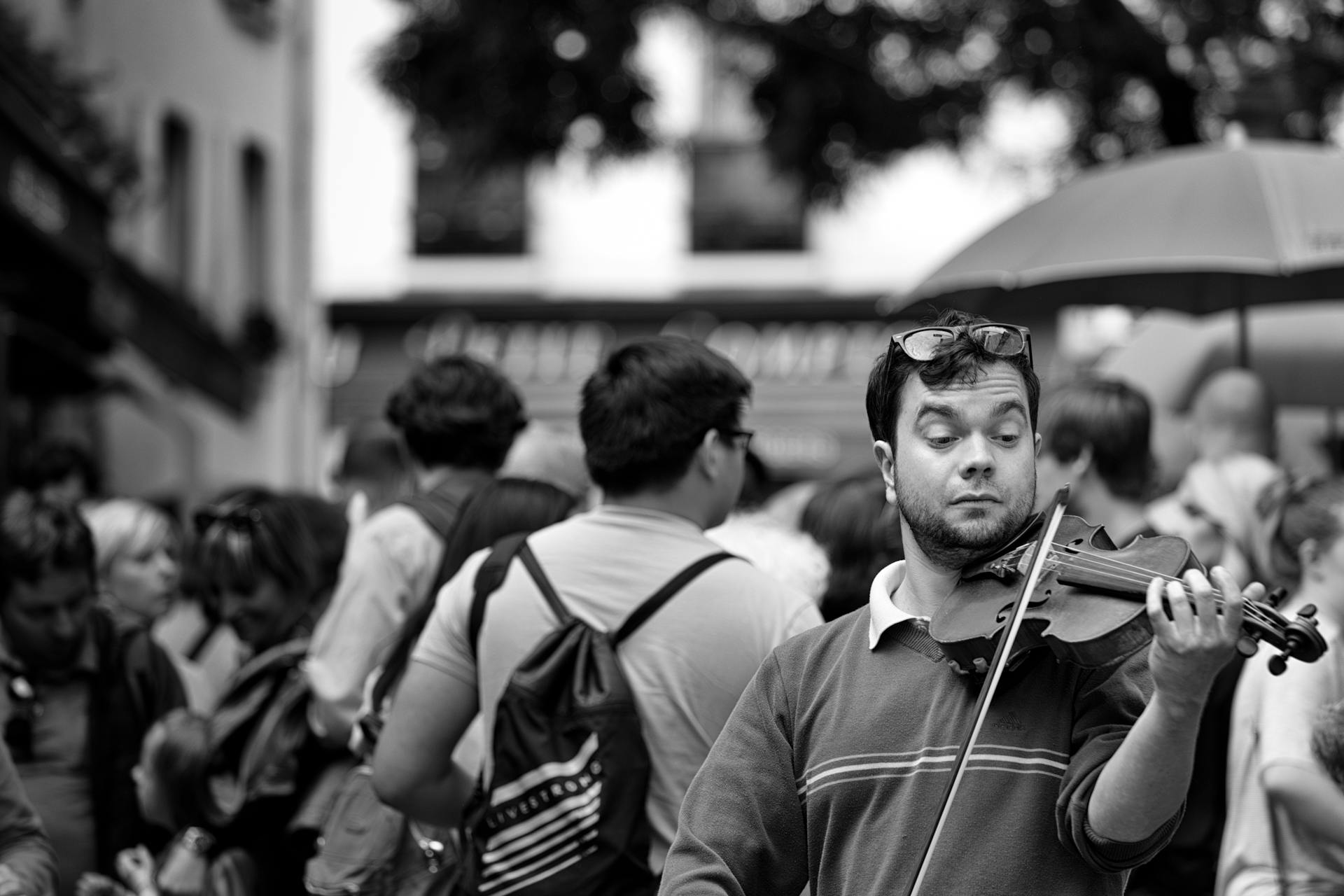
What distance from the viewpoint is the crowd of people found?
2246 mm

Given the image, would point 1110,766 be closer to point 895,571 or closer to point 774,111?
point 895,571

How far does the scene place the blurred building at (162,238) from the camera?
905cm

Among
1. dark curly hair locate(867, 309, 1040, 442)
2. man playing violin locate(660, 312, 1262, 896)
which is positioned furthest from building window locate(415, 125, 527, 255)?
man playing violin locate(660, 312, 1262, 896)

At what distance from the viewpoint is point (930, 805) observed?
7.36 feet

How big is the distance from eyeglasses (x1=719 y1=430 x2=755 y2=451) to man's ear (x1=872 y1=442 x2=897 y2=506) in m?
0.91

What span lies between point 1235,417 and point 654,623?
2.84 m

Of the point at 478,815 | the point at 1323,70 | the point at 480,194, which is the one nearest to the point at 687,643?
the point at 478,815

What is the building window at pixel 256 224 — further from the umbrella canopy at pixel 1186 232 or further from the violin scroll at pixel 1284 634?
the violin scroll at pixel 1284 634

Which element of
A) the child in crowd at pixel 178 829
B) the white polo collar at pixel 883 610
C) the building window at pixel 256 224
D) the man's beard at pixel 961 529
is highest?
the building window at pixel 256 224

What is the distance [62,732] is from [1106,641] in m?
3.11

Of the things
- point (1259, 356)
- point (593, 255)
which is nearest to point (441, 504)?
point (1259, 356)

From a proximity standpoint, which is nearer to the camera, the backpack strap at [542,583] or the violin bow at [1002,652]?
the violin bow at [1002,652]

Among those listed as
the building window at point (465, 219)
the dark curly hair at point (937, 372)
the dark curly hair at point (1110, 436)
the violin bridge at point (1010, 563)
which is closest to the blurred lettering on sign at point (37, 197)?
the dark curly hair at point (1110, 436)

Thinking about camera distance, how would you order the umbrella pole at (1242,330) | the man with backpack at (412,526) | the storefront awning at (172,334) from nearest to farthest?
the man with backpack at (412,526) < the umbrella pole at (1242,330) < the storefront awning at (172,334)
